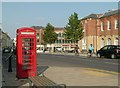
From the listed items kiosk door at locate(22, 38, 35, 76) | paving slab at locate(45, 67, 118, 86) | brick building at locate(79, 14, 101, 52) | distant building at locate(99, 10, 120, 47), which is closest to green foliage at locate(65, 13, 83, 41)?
brick building at locate(79, 14, 101, 52)

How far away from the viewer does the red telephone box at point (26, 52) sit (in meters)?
15.7

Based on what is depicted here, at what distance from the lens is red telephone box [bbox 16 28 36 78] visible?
1569cm

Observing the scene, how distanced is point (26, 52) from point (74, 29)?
57275mm

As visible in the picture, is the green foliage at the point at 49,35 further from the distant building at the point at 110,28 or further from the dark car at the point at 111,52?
the dark car at the point at 111,52

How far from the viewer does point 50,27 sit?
103875 millimetres

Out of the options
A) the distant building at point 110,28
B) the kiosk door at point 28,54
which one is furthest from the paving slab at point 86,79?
the distant building at point 110,28

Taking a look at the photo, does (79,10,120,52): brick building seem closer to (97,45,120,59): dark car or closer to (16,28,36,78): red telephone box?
(97,45,120,59): dark car

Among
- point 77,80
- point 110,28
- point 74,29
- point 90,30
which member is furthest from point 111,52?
point 90,30

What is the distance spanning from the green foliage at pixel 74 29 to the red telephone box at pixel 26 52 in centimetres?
5553

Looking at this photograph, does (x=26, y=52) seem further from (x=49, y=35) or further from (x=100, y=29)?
(x=49, y=35)

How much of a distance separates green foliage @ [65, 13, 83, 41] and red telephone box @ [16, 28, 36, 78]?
55531 mm

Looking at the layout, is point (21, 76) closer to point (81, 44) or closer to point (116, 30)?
point (116, 30)

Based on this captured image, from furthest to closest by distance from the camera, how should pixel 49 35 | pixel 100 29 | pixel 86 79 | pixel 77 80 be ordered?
pixel 49 35 → pixel 100 29 → pixel 86 79 → pixel 77 80

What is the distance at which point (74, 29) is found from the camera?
72.9 meters
